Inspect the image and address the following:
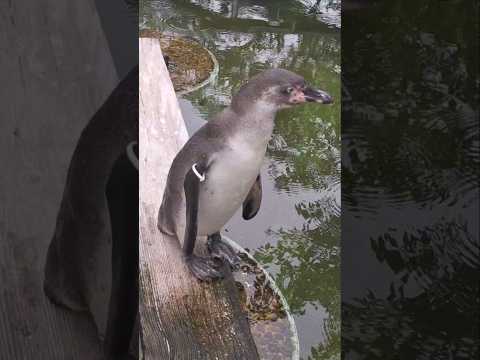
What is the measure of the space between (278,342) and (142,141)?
67 cm

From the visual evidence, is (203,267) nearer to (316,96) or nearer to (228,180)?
(228,180)

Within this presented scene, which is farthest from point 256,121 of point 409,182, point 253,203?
point 409,182

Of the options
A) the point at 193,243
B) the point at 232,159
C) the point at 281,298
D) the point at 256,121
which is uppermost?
the point at 256,121

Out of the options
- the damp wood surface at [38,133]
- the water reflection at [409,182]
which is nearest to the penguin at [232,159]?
the water reflection at [409,182]

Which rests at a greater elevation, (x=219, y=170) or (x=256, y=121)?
(x=256, y=121)

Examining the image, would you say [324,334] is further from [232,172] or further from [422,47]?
[422,47]

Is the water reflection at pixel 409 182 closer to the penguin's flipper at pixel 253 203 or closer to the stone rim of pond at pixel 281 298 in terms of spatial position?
the stone rim of pond at pixel 281 298

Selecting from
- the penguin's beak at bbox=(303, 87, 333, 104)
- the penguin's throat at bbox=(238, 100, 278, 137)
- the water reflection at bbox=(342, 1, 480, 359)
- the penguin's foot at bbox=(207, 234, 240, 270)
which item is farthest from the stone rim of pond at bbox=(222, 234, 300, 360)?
the penguin's beak at bbox=(303, 87, 333, 104)

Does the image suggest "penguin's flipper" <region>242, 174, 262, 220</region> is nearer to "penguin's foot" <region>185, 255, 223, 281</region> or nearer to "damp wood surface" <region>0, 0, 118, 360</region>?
"penguin's foot" <region>185, 255, 223, 281</region>

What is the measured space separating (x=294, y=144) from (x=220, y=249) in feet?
1.19

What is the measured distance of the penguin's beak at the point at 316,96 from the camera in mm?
1482

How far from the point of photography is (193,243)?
1499 millimetres

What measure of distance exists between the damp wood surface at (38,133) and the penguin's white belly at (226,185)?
0.37m

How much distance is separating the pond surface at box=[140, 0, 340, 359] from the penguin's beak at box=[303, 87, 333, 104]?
2 centimetres
